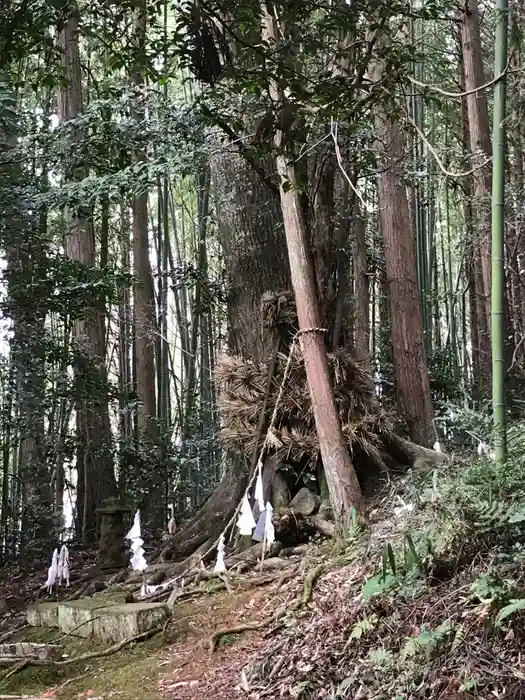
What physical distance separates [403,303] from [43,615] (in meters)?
4.37

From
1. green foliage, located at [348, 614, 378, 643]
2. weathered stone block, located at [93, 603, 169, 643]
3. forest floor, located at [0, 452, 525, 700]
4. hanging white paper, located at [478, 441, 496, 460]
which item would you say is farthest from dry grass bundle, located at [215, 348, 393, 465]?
green foliage, located at [348, 614, 378, 643]

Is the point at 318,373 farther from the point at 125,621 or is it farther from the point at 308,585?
the point at 125,621

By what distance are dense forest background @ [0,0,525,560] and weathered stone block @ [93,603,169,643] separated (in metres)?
1.28

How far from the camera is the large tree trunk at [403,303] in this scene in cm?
630

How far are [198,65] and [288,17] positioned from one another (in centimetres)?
37

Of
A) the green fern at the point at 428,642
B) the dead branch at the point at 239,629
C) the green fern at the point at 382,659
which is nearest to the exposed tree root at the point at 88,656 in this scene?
the dead branch at the point at 239,629

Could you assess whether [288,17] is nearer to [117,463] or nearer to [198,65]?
[198,65]

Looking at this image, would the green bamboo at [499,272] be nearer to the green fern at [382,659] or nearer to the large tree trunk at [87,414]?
the green fern at [382,659]

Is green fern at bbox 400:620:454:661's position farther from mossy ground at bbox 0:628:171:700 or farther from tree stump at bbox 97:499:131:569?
tree stump at bbox 97:499:131:569

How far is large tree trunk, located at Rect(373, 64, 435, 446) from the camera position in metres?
6.30

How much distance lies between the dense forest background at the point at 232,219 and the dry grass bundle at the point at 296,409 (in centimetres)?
2

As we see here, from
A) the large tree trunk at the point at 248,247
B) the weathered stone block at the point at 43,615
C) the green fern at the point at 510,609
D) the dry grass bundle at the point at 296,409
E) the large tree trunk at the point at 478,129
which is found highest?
the large tree trunk at the point at 478,129

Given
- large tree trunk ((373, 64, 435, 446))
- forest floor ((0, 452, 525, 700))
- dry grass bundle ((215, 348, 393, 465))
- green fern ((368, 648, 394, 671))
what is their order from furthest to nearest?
large tree trunk ((373, 64, 435, 446))
dry grass bundle ((215, 348, 393, 465))
green fern ((368, 648, 394, 671))
forest floor ((0, 452, 525, 700))

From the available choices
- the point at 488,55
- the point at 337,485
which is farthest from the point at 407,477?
the point at 488,55
